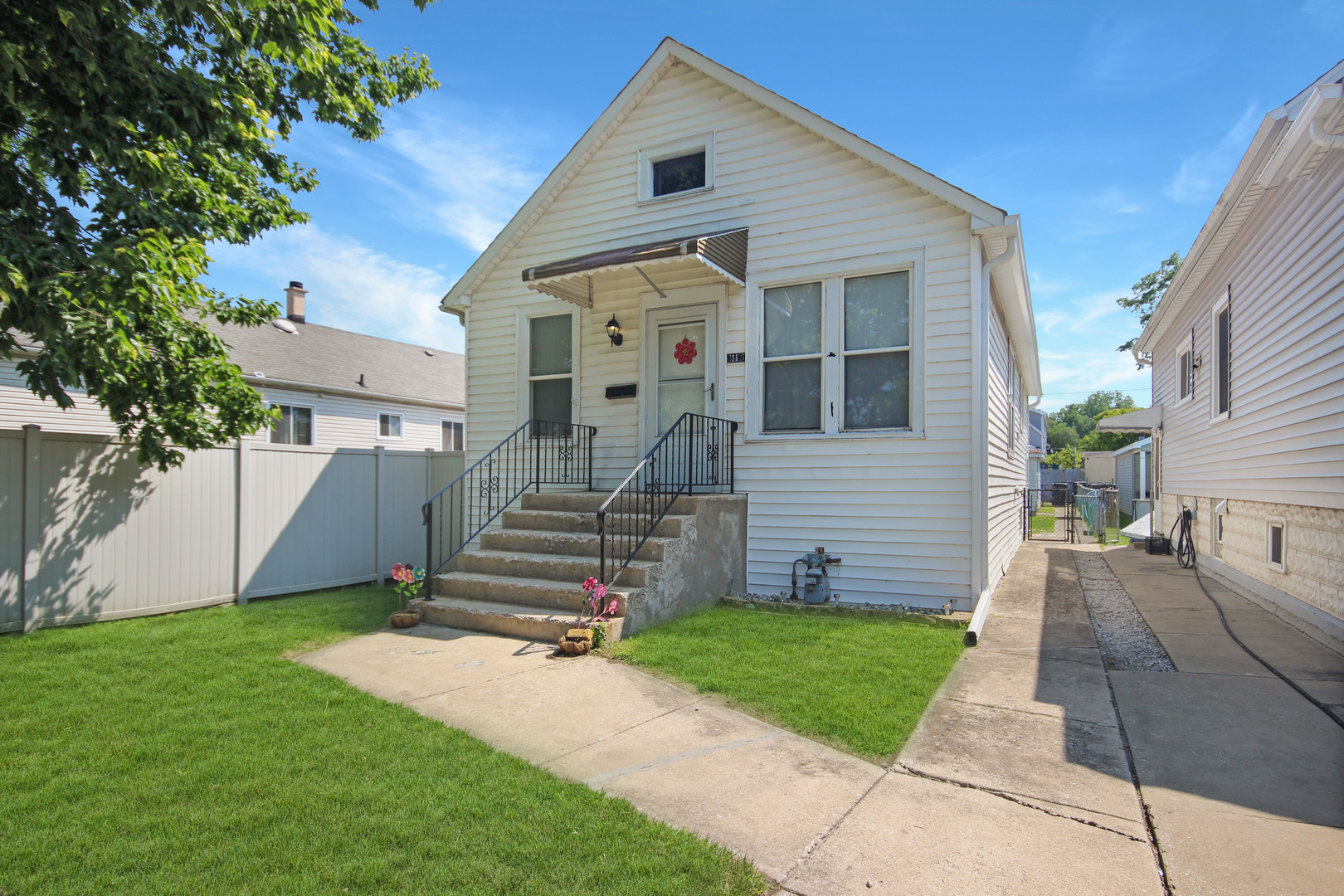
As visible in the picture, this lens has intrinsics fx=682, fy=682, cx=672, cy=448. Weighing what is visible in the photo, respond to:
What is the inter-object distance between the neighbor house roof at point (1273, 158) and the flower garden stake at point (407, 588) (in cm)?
779

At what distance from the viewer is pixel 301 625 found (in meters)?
6.21

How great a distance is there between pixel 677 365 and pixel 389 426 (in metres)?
13.9

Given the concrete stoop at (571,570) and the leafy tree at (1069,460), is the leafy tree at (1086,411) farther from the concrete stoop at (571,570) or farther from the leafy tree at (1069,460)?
the concrete stoop at (571,570)

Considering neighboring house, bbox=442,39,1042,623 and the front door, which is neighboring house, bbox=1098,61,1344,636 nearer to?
neighboring house, bbox=442,39,1042,623

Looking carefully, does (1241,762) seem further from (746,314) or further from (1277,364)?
(746,314)

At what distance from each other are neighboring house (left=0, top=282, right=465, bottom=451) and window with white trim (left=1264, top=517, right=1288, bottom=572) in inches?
626

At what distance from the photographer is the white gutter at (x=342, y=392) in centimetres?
1599

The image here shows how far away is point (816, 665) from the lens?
4.72 meters

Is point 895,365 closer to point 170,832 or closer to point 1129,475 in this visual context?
point 170,832

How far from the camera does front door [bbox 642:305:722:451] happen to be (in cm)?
781

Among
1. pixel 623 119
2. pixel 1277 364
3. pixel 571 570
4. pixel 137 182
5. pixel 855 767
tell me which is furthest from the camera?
pixel 623 119

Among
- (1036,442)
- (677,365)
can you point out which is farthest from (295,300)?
(1036,442)

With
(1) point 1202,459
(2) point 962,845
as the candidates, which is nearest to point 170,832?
(2) point 962,845

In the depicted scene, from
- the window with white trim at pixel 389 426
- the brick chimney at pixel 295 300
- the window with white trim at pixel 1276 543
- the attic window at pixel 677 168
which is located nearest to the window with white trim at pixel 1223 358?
the window with white trim at pixel 1276 543
